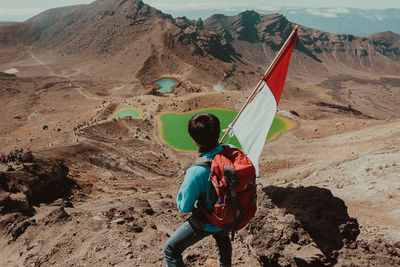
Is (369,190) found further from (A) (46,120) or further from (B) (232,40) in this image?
(B) (232,40)

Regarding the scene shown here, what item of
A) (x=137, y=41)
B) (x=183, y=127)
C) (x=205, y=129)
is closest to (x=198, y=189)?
(x=205, y=129)

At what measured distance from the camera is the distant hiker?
10.5 ft

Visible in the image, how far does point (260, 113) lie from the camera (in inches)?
255

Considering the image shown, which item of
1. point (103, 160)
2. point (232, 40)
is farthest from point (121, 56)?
point (232, 40)

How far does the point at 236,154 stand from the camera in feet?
11.4

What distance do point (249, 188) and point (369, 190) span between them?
8.33 meters

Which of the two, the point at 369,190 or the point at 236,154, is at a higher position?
the point at 236,154

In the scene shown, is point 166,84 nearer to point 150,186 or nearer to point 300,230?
point 150,186

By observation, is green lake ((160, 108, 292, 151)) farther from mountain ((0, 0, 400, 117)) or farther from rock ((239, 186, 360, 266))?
mountain ((0, 0, 400, 117))

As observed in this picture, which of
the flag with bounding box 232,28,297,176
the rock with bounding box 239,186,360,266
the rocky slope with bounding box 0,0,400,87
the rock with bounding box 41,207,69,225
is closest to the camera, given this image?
the rock with bounding box 239,186,360,266

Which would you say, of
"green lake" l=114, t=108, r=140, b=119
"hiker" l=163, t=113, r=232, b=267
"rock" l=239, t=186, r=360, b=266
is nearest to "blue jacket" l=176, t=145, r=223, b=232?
"hiker" l=163, t=113, r=232, b=267

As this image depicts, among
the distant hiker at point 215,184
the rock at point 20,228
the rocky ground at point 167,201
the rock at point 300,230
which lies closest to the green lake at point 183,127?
the rocky ground at point 167,201

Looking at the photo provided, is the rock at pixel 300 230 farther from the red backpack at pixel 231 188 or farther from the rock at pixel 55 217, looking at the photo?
the rock at pixel 55 217

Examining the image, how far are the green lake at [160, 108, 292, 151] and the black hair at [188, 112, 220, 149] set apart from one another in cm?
2347
